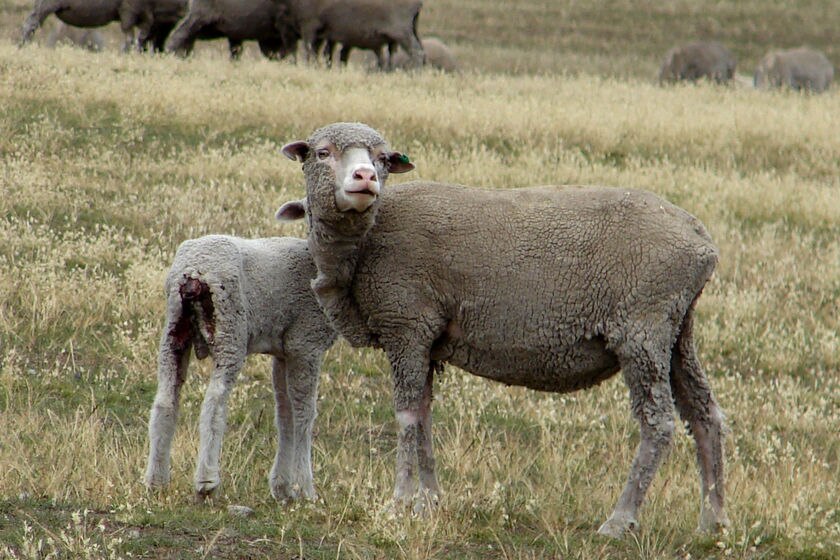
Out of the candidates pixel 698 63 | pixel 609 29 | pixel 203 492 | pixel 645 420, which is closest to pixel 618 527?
pixel 645 420

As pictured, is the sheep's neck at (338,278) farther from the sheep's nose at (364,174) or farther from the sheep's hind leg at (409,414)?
the sheep's nose at (364,174)

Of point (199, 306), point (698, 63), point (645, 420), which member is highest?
point (199, 306)

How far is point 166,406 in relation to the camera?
602 cm

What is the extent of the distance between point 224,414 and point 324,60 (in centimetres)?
1653

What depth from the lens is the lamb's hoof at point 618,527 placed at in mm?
5973

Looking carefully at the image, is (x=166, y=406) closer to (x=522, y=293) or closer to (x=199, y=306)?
(x=199, y=306)

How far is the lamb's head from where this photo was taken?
5.62 m

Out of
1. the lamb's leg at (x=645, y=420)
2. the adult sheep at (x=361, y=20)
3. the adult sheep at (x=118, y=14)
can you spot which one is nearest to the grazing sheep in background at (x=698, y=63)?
the adult sheep at (x=361, y=20)

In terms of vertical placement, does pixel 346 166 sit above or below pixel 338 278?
above

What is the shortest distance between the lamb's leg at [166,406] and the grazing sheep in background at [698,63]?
87.4ft

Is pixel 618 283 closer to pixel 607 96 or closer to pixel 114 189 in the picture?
pixel 114 189

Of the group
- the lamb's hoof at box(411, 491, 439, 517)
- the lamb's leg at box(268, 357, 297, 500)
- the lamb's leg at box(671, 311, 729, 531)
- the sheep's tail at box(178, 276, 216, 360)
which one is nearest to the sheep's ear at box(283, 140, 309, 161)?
the sheep's tail at box(178, 276, 216, 360)

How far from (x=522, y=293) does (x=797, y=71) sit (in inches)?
1079

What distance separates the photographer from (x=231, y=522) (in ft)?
18.7
